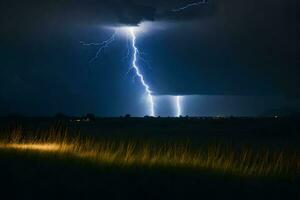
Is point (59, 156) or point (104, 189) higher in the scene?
point (59, 156)

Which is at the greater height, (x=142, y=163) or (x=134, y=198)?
(x=142, y=163)

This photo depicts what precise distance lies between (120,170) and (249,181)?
8.18 ft

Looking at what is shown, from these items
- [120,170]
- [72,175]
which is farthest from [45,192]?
[120,170]

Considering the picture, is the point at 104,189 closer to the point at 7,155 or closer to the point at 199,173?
the point at 199,173

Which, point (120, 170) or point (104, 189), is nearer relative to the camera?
point (104, 189)

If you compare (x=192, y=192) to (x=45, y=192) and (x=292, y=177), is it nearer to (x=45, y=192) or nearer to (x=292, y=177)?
(x=45, y=192)

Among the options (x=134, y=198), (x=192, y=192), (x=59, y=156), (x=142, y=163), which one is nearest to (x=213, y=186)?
(x=192, y=192)

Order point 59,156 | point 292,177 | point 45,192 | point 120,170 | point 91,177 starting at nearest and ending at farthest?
point 45,192 → point 91,177 → point 120,170 → point 292,177 → point 59,156

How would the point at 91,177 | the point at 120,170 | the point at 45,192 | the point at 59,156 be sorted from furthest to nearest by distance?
the point at 59,156, the point at 120,170, the point at 91,177, the point at 45,192

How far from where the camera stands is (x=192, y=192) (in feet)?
31.5

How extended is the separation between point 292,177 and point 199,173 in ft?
7.15

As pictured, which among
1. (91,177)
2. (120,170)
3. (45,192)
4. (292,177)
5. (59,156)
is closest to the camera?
(45,192)

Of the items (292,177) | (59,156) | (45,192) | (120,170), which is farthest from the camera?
(59,156)

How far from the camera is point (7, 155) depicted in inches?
478
